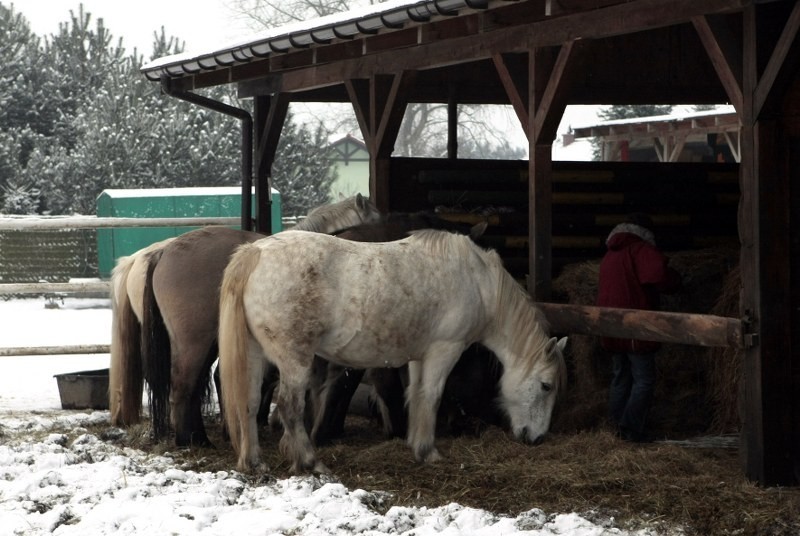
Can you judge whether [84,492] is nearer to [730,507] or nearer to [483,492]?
[483,492]

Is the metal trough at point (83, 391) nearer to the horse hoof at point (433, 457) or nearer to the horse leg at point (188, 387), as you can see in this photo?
the horse leg at point (188, 387)

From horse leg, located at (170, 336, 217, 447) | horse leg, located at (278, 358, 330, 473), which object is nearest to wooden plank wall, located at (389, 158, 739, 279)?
→ horse leg, located at (170, 336, 217, 447)

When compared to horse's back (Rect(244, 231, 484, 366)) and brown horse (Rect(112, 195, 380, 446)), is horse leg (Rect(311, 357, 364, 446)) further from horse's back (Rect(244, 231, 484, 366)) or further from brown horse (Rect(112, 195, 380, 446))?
horse's back (Rect(244, 231, 484, 366))

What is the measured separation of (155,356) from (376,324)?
5.80ft

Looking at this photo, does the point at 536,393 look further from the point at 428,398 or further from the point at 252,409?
the point at 252,409

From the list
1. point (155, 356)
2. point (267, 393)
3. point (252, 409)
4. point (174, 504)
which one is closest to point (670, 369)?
point (267, 393)

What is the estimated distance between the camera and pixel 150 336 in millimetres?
7395

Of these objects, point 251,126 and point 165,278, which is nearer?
point 165,278

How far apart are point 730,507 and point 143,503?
2.73 m

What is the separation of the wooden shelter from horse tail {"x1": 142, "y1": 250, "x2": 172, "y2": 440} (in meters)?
2.11

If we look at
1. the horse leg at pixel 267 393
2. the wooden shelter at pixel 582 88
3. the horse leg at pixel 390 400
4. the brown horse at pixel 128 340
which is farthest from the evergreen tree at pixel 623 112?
the brown horse at pixel 128 340

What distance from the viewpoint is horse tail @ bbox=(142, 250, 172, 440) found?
288 inches

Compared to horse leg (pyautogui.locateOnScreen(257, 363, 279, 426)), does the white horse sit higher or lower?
higher

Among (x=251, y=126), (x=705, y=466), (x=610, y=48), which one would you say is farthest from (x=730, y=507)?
(x=251, y=126)
